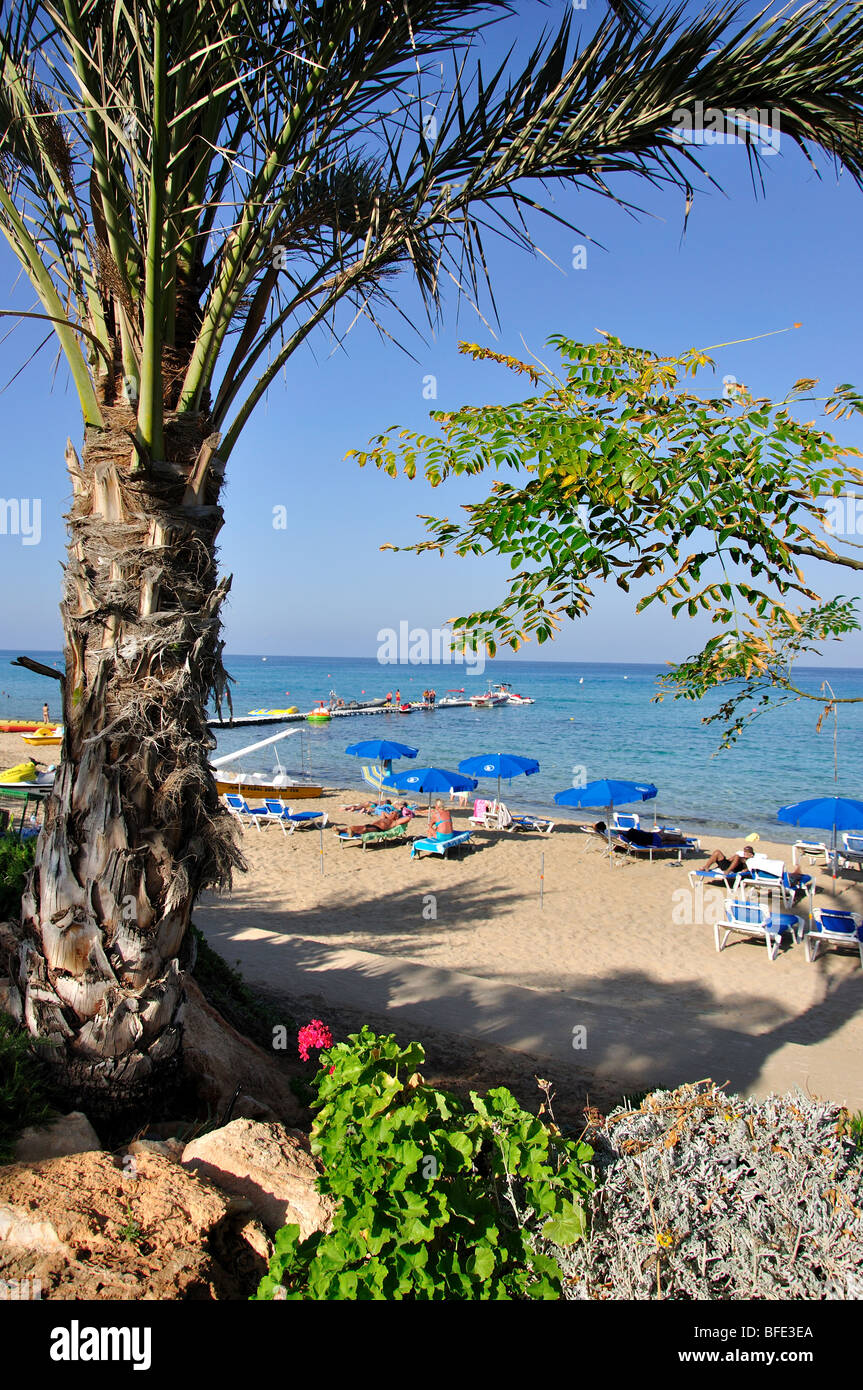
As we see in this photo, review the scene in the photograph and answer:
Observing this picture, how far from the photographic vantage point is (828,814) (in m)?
13.4

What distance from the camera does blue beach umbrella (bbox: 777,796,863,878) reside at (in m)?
13.1

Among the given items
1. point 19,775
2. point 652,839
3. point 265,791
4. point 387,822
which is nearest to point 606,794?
point 652,839

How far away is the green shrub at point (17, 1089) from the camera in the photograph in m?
3.08

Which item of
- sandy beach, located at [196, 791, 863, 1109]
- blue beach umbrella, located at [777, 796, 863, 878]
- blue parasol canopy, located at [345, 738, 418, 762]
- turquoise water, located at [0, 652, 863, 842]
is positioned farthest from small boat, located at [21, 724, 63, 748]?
blue beach umbrella, located at [777, 796, 863, 878]

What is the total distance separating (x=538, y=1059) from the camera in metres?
5.90

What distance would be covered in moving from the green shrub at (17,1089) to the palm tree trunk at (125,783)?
0.10 m

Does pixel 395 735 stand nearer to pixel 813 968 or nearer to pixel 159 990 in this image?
pixel 813 968

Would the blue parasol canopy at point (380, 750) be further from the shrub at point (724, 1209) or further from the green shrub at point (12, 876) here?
the shrub at point (724, 1209)

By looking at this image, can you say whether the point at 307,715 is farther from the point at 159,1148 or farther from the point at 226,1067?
the point at 159,1148

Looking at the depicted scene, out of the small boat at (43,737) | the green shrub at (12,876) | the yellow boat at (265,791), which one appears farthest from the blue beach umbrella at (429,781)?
the small boat at (43,737)

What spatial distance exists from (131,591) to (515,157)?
2.89 metres

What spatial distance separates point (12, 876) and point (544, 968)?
265 inches

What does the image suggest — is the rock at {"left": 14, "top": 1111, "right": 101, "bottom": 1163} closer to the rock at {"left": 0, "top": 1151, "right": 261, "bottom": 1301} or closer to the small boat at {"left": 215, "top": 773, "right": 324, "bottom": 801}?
the rock at {"left": 0, "top": 1151, "right": 261, "bottom": 1301}

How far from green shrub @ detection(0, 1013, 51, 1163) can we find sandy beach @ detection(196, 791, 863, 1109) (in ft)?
11.2
